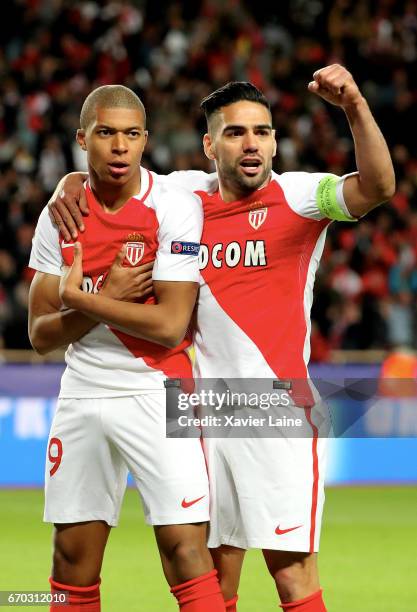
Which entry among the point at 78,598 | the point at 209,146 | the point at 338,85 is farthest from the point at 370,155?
the point at 78,598

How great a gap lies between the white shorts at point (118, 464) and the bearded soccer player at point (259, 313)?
0.72 feet

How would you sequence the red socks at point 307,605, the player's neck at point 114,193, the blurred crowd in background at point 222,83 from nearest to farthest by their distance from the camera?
the red socks at point 307,605 < the player's neck at point 114,193 < the blurred crowd in background at point 222,83

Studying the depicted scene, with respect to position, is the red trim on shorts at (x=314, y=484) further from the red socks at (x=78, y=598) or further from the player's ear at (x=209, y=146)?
the player's ear at (x=209, y=146)

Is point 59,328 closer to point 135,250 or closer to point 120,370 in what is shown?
point 120,370

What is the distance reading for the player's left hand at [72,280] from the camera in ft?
14.3

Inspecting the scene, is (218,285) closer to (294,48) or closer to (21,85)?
(21,85)

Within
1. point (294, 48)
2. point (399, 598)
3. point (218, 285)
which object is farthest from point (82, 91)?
point (218, 285)

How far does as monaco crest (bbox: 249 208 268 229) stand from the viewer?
464cm

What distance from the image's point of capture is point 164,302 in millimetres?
4426

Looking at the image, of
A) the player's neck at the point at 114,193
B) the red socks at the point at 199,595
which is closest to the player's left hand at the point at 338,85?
the player's neck at the point at 114,193

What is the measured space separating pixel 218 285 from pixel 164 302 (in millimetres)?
309

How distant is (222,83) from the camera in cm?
1645

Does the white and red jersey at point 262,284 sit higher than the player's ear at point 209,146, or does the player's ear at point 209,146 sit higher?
the player's ear at point 209,146

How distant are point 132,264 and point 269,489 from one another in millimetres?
995
